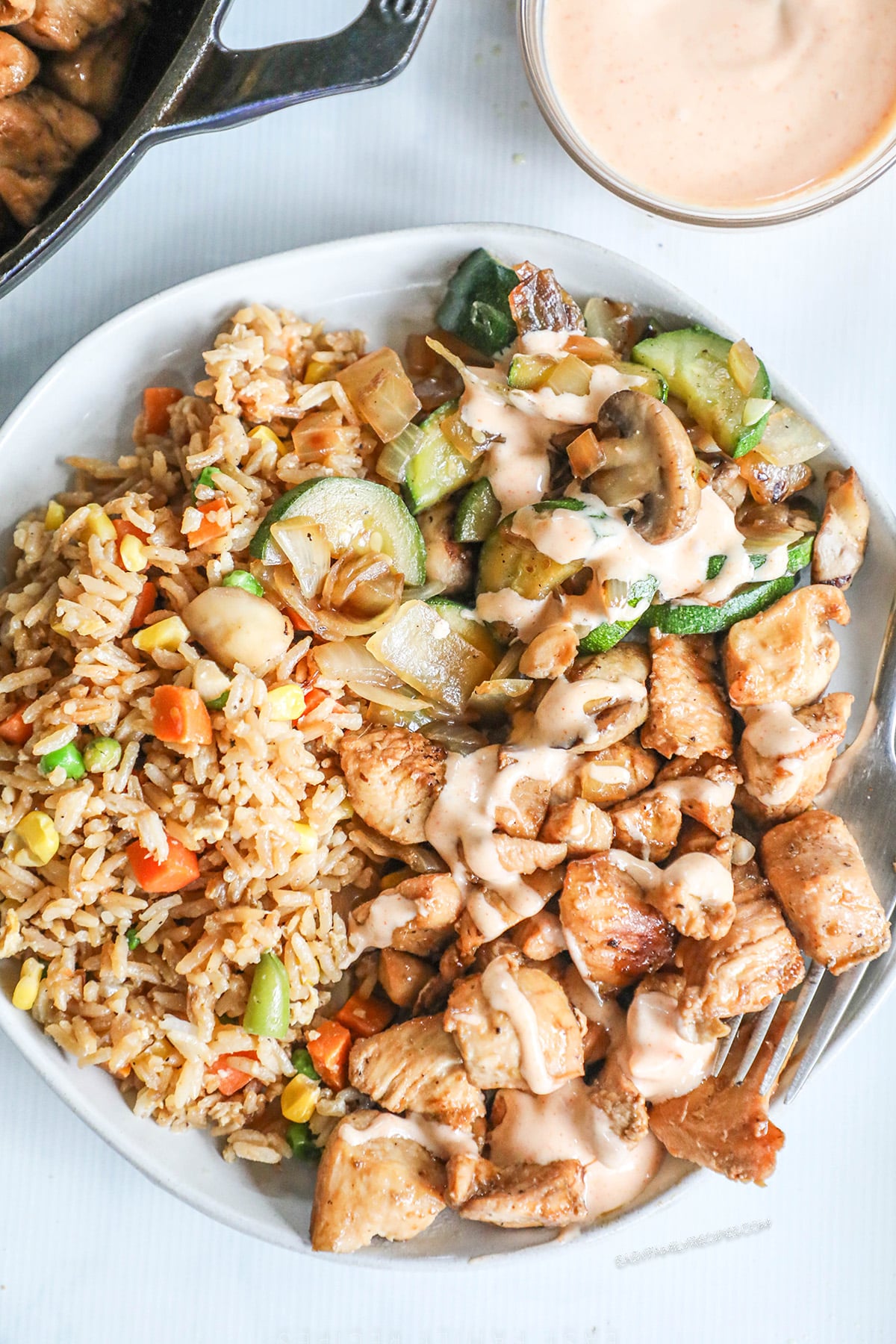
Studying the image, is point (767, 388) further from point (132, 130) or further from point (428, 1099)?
point (428, 1099)

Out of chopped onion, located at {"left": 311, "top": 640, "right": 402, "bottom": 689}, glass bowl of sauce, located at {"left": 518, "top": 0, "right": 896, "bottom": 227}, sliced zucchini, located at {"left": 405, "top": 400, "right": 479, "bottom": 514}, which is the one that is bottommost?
chopped onion, located at {"left": 311, "top": 640, "right": 402, "bottom": 689}

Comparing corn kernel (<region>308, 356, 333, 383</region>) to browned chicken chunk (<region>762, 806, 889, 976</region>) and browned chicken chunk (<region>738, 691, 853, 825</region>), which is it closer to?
browned chicken chunk (<region>738, 691, 853, 825</region>)

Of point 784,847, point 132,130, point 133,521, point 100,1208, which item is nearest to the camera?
point 132,130

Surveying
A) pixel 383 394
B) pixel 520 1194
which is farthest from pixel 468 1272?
pixel 383 394

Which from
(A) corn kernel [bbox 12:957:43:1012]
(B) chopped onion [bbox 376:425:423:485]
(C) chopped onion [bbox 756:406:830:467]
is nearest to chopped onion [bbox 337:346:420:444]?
(B) chopped onion [bbox 376:425:423:485]

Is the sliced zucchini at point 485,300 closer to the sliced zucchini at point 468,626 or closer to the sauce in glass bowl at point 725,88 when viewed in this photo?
the sauce in glass bowl at point 725,88

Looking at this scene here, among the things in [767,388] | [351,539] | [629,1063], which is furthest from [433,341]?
[629,1063]
